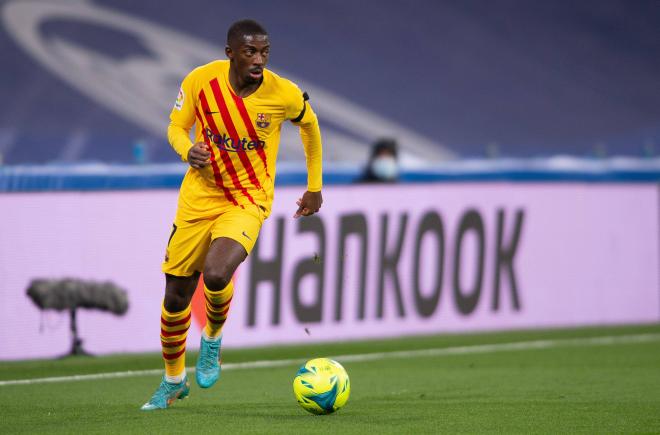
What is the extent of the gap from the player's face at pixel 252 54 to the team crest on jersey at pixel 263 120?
245 millimetres

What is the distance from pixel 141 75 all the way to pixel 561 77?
6.84m

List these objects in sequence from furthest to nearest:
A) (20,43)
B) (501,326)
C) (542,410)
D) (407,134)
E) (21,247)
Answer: (407,134) → (20,43) → (501,326) → (21,247) → (542,410)

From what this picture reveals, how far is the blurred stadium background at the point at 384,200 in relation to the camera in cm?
1030

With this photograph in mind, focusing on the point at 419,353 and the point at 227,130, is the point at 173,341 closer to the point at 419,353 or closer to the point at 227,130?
the point at 227,130

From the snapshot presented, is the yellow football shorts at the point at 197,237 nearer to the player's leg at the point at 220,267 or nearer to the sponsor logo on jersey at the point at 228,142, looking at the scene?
the player's leg at the point at 220,267

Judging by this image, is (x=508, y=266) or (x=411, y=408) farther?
(x=508, y=266)

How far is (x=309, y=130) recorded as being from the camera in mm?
7891

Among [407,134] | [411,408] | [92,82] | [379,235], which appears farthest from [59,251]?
[407,134]

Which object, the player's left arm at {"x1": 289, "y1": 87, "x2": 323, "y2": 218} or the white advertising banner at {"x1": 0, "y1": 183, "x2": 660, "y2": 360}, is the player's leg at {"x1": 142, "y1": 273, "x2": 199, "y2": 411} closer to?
the player's left arm at {"x1": 289, "y1": 87, "x2": 323, "y2": 218}

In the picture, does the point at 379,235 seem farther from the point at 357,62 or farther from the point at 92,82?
the point at 357,62

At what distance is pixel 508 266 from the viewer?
13.2 metres

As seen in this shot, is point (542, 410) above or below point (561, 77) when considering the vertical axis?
below

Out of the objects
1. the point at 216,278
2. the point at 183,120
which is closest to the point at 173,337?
the point at 216,278

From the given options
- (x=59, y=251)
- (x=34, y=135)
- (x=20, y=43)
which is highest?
(x=20, y=43)
